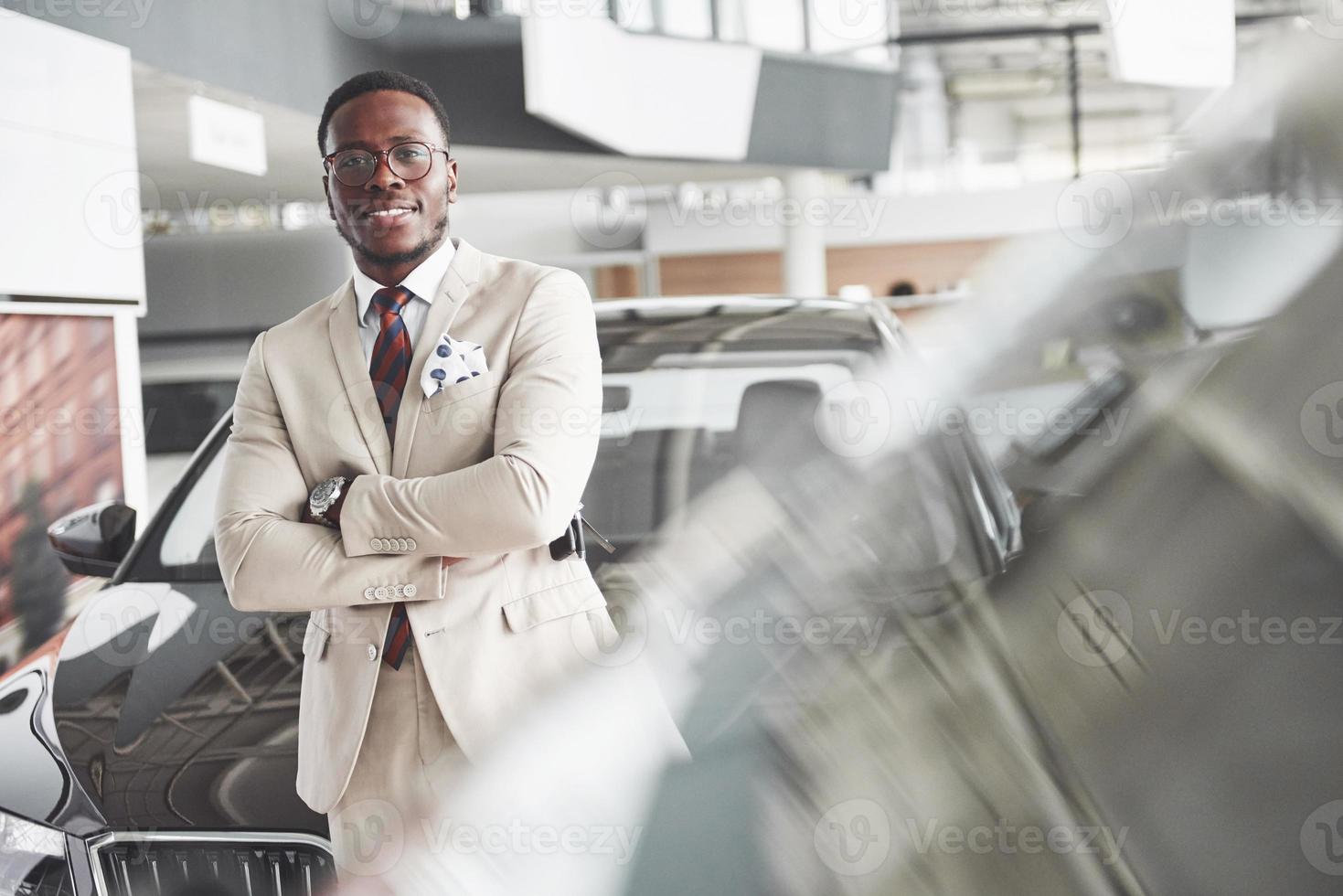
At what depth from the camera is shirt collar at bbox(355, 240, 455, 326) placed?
1.37m

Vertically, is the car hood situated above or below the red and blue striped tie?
below

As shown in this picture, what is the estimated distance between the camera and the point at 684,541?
0.76 meters

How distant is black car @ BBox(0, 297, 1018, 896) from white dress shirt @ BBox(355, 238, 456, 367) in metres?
0.40

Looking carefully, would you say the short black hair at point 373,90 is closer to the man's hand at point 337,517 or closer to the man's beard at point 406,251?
the man's beard at point 406,251

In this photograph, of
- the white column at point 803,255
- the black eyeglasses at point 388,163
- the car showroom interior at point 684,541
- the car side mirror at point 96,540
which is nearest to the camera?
the car showroom interior at point 684,541

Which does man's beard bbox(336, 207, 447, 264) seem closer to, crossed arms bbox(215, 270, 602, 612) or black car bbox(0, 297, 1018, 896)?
crossed arms bbox(215, 270, 602, 612)

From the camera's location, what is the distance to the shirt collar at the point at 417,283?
137 centimetres

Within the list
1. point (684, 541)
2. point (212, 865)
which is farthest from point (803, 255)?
point (684, 541)

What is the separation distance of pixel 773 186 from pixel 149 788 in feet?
35.9

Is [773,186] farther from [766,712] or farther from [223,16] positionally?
[766,712]

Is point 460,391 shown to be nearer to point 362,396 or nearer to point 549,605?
point 362,396

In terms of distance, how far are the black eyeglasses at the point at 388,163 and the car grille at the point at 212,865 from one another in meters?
0.73

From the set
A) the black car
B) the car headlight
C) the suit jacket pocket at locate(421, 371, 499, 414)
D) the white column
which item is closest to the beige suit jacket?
the suit jacket pocket at locate(421, 371, 499, 414)

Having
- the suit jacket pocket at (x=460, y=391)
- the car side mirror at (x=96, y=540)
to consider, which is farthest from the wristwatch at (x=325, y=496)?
the car side mirror at (x=96, y=540)
